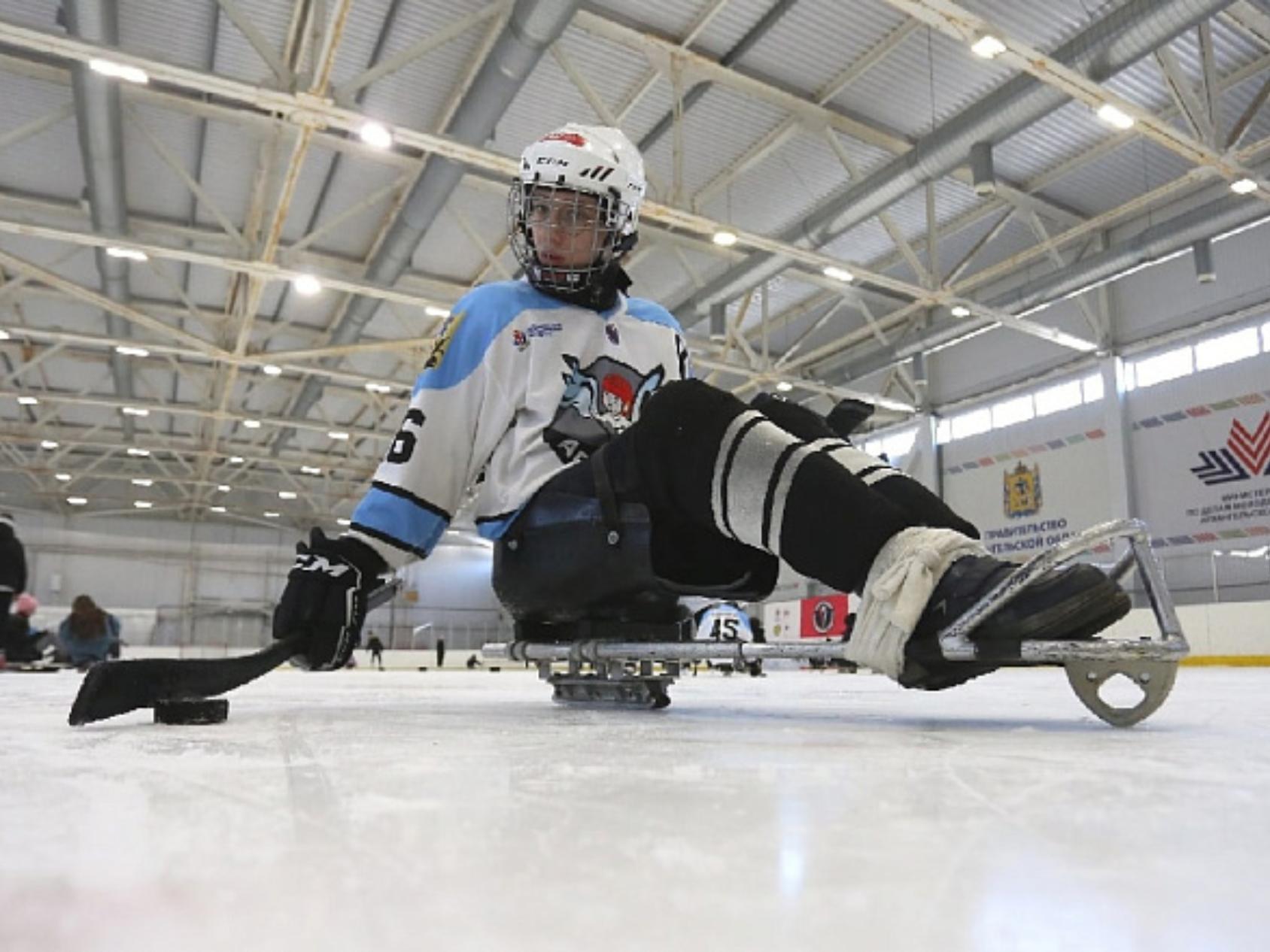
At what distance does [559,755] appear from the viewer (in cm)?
72

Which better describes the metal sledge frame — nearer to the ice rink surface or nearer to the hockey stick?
the ice rink surface

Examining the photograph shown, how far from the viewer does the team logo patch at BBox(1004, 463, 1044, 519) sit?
10.7m

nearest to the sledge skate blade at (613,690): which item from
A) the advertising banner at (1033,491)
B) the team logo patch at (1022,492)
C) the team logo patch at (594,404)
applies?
the team logo patch at (594,404)

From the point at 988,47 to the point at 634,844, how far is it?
4.75 metres

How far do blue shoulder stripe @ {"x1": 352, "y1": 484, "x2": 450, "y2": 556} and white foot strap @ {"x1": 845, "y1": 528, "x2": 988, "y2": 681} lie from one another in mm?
640

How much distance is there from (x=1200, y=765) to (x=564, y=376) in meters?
0.98

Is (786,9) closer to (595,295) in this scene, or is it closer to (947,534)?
(595,295)

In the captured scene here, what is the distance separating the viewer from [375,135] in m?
4.74

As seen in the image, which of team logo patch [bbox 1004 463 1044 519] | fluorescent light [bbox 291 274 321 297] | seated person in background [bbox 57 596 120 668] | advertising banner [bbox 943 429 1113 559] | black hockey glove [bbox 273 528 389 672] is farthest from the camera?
team logo patch [bbox 1004 463 1044 519]

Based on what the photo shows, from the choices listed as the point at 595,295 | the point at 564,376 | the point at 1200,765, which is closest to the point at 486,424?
the point at 564,376

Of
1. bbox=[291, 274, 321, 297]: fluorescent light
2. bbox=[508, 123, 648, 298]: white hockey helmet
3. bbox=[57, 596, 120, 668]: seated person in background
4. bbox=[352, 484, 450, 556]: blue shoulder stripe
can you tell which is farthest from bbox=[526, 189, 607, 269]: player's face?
bbox=[57, 596, 120, 668]: seated person in background

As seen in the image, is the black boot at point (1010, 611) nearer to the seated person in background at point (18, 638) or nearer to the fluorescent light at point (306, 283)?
the seated person in background at point (18, 638)

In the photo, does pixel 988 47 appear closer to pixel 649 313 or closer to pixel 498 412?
pixel 649 313

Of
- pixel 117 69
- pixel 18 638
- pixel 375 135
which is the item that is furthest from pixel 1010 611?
pixel 18 638
